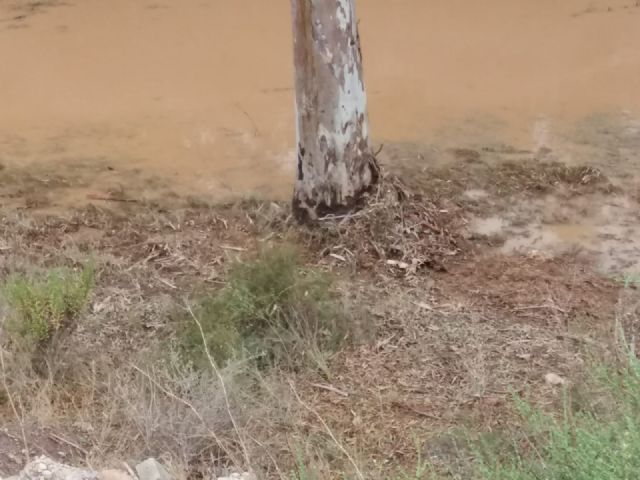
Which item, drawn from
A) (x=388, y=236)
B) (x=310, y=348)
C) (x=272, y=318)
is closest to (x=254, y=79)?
(x=388, y=236)

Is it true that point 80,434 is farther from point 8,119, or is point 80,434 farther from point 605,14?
point 605,14

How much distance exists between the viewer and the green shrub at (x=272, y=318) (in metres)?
3.63

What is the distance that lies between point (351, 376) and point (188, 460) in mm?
774

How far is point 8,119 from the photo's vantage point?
20.0ft

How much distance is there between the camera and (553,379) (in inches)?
137

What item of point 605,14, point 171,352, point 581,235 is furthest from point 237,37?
point 171,352

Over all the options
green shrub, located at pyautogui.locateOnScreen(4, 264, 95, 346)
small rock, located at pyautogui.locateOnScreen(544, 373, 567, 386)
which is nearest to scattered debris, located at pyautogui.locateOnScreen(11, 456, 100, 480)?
green shrub, located at pyautogui.locateOnScreen(4, 264, 95, 346)

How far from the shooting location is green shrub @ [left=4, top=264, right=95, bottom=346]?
11.4 ft

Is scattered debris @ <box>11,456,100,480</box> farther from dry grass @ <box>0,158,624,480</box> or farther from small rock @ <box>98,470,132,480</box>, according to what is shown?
dry grass @ <box>0,158,624,480</box>

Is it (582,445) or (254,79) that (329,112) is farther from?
(582,445)

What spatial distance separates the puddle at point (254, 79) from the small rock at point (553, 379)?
2.19 metres

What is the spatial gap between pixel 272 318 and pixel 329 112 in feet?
3.80

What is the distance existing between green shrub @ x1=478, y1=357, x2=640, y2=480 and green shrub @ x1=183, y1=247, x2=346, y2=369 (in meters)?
0.92

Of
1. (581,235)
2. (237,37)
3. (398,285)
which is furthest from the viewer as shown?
(237,37)
